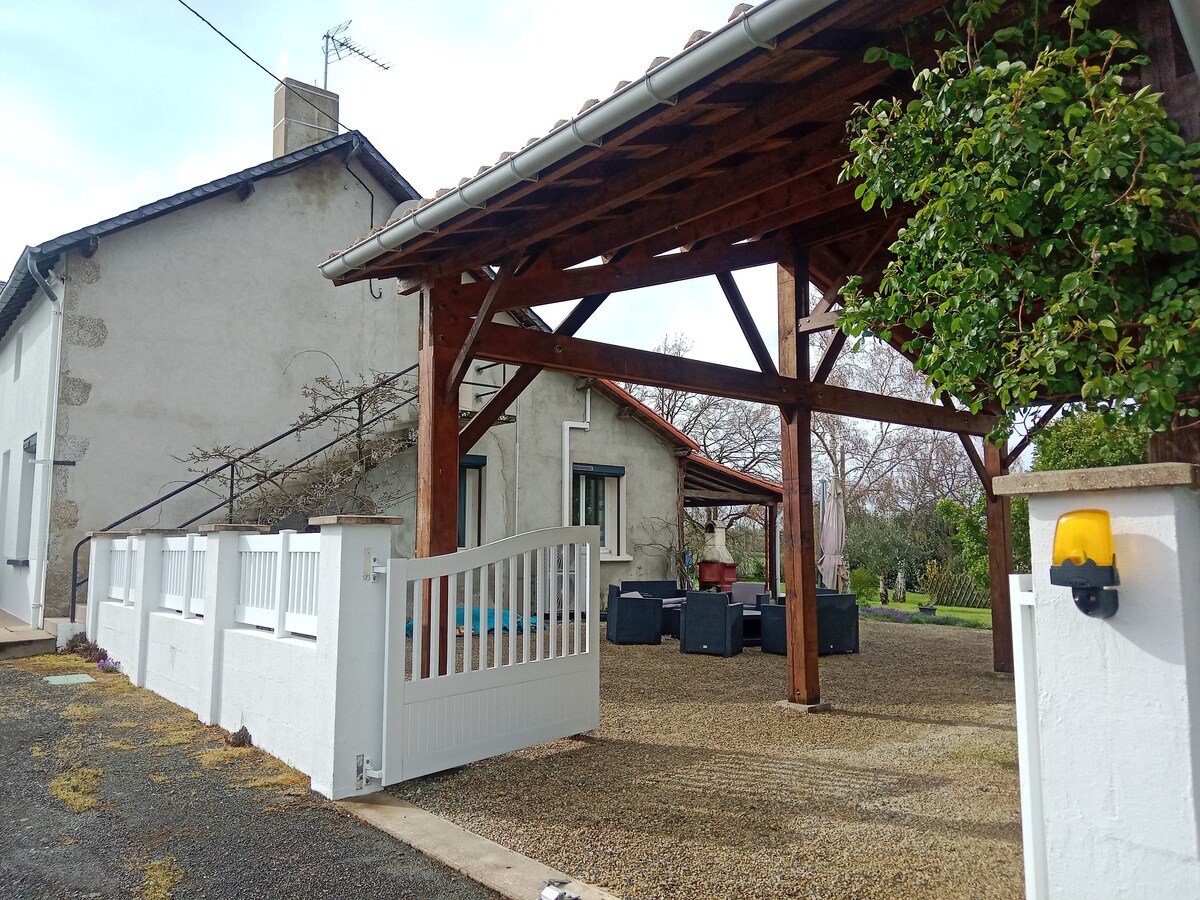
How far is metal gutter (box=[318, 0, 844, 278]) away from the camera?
306 cm

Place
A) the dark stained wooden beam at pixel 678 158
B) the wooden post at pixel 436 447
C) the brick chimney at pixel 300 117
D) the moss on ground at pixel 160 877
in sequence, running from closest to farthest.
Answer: the moss on ground at pixel 160 877 < the dark stained wooden beam at pixel 678 158 < the wooden post at pixel 436 447 < the brick chimney at pixel 300 117

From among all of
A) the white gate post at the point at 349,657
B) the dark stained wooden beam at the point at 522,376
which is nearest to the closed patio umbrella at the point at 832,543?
the dark stained wooden beam at the point at 522,376

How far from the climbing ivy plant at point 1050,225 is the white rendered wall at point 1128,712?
0.58m

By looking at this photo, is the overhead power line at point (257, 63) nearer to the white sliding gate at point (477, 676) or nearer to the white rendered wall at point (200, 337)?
the white rendered wall at point (200, 337)

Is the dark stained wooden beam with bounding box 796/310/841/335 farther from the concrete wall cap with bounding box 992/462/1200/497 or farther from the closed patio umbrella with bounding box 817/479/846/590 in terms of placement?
the closed patio umbrella with bounding box 817/479/846/590

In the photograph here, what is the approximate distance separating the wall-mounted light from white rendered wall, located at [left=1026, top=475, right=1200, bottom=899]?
0.04m

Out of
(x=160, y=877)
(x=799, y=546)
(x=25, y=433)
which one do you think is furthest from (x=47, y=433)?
(x=799, y=546)

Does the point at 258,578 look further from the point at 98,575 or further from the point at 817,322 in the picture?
the point at 817,322

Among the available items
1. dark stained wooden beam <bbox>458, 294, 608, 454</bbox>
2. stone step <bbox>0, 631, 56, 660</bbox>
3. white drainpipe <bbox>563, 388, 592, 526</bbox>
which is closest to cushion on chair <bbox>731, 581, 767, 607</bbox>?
white drainpipe <bbox>563, 388, 592, 526</bbox>

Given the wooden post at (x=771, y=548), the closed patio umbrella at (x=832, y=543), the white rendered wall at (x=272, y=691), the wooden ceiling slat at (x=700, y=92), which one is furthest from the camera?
the wooden post at (x=771, y=548)

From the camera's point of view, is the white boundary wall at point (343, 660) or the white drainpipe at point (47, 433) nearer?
the white boundary wall at point (343, 660)

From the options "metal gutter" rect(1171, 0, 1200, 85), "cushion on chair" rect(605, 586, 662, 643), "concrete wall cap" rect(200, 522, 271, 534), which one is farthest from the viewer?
"cushion on chair" rect(605, 586, 662, 643)

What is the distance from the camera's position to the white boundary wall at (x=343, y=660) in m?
4.22

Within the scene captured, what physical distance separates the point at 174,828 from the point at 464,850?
1.28 meters
